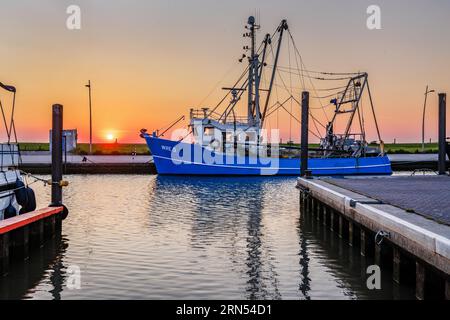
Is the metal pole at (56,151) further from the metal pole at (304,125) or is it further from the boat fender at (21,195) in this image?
the metal pole at (304,125)

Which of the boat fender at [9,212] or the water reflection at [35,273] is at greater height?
the boat fender at [9,212]

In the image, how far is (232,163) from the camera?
41.7 metres

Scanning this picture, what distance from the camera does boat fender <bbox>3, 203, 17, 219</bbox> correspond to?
11.9 meters

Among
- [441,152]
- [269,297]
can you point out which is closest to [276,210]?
[441,152]

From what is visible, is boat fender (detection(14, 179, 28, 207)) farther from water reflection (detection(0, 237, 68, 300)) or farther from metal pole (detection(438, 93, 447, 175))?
metal pole (detection(438, 93, 447, 175))

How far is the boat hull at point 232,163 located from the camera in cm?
4091

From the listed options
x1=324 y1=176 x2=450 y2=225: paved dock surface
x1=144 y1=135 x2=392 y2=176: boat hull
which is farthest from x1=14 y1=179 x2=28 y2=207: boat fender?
x1=144 y1=135 x2=392 y2=176: boat hull

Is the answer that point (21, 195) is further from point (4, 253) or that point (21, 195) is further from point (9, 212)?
point (4, 253)

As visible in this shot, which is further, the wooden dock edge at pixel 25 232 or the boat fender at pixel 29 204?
the boat fender at pixel 29 204

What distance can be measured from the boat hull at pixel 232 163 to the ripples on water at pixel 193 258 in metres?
20.4

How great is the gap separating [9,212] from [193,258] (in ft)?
13.5

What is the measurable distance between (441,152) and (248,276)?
12416 mm

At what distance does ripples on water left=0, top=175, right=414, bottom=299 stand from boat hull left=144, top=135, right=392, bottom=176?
67.0 ft

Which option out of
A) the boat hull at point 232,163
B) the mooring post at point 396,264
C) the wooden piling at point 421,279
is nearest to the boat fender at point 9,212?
the mooring post at point 396,264
